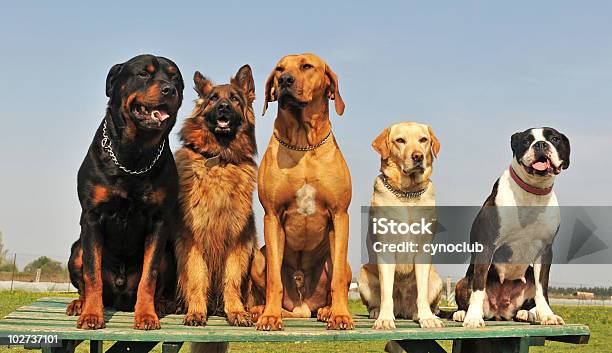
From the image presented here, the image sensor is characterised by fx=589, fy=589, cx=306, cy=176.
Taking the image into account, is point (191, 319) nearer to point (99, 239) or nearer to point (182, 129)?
point (99, 239)

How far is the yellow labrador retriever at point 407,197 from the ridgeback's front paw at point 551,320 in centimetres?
83

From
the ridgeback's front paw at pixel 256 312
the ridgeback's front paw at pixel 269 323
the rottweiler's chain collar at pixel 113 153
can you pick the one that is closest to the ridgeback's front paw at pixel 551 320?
the ridgeback's front paw at pixel 269 323

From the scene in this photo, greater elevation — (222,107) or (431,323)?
(222,107)

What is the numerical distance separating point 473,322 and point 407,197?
3.59ft

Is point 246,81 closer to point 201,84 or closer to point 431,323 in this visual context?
point 201,84

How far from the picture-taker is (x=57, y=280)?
29.4 m

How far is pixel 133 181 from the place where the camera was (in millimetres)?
4336

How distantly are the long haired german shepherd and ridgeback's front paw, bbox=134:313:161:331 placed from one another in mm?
562

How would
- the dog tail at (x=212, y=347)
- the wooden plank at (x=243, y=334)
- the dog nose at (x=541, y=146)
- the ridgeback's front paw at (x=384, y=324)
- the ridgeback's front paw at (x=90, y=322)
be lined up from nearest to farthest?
1. the wooden plank at (x=243, y=334)
2. the ridgeback's front paw at (x=90, y=322)
3. the ridgeback's front paw at (x=384, y=324)
4. the dog nose at (x=541, y=146)
5. the dog tail at (x=212, y=347)

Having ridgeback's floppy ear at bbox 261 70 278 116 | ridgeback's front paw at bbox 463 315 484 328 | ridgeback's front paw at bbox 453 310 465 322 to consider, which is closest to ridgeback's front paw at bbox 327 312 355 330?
ridgeback's front paw at bbox 463 315 484 328

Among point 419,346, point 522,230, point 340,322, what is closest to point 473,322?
point 419,346

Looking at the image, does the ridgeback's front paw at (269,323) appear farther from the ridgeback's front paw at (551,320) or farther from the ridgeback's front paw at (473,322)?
the ridgeback's front paw at (551,320)

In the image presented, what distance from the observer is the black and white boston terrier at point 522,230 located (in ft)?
15.3

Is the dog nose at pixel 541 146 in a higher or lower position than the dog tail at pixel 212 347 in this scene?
higher
